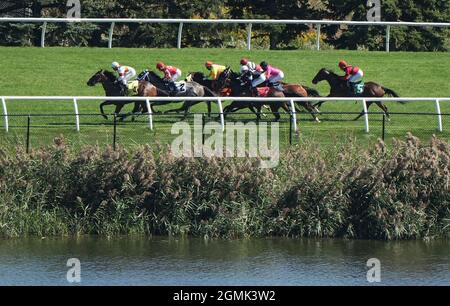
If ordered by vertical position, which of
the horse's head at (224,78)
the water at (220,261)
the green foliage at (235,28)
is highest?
the green foliage at (235,28)

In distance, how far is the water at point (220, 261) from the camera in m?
17.5

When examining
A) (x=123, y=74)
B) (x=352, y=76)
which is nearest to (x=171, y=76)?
(x=123, y=74)

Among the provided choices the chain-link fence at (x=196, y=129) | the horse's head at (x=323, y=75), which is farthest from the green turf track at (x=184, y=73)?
the horse's head at (x=323, y=75)

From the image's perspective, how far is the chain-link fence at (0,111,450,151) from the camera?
76.6 feet

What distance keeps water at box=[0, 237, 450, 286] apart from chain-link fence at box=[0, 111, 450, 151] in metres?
2.86

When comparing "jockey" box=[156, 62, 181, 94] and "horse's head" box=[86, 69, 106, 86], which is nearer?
"jockey" box=[156, 62, 181, 94]

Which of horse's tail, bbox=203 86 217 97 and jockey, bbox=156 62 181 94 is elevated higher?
jockey, bbox=156 62 181 94

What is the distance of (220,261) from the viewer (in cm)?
1864

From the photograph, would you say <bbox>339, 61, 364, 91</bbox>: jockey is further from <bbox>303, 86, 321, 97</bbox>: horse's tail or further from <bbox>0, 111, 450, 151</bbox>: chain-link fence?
<bbox>0, 111, 450, 151</bbox>: chain-link fence

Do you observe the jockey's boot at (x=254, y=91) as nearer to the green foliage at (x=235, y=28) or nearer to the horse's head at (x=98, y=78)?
the horse's head at (x=98, y=78)

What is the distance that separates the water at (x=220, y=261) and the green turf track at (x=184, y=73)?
13.9ft

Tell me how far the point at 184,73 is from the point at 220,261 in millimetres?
14051

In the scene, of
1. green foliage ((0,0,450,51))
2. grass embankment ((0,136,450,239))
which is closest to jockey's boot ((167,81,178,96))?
grass embankment ((0,136,450,239))

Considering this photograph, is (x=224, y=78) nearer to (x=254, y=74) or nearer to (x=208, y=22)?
(x=254, y=74)
